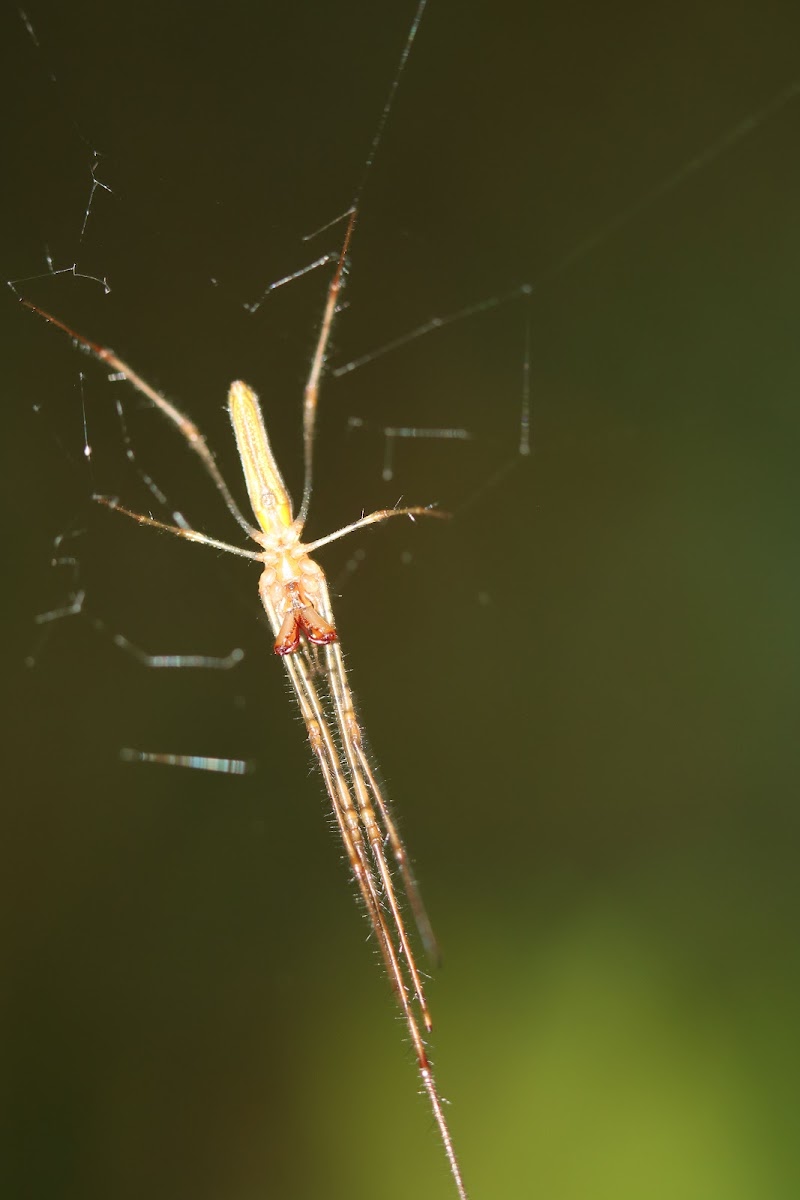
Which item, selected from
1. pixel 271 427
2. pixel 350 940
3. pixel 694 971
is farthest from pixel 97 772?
pixel 694 971

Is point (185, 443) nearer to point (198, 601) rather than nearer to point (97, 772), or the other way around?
point (198, 601)

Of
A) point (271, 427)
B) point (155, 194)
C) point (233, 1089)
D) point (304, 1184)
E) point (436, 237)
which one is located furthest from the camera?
point (436, 237)

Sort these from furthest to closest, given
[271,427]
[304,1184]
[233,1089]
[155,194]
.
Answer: [271,427]
[233,1089]
[304,1184]
[155,194]

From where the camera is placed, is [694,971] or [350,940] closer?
[694,971]

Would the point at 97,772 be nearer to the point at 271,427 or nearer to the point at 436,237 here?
the point at 271,427

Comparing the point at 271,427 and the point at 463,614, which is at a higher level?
the point at 271,427

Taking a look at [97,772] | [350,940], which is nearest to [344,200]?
[97,772]

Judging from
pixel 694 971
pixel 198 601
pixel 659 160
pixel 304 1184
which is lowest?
pixel 304 1184
